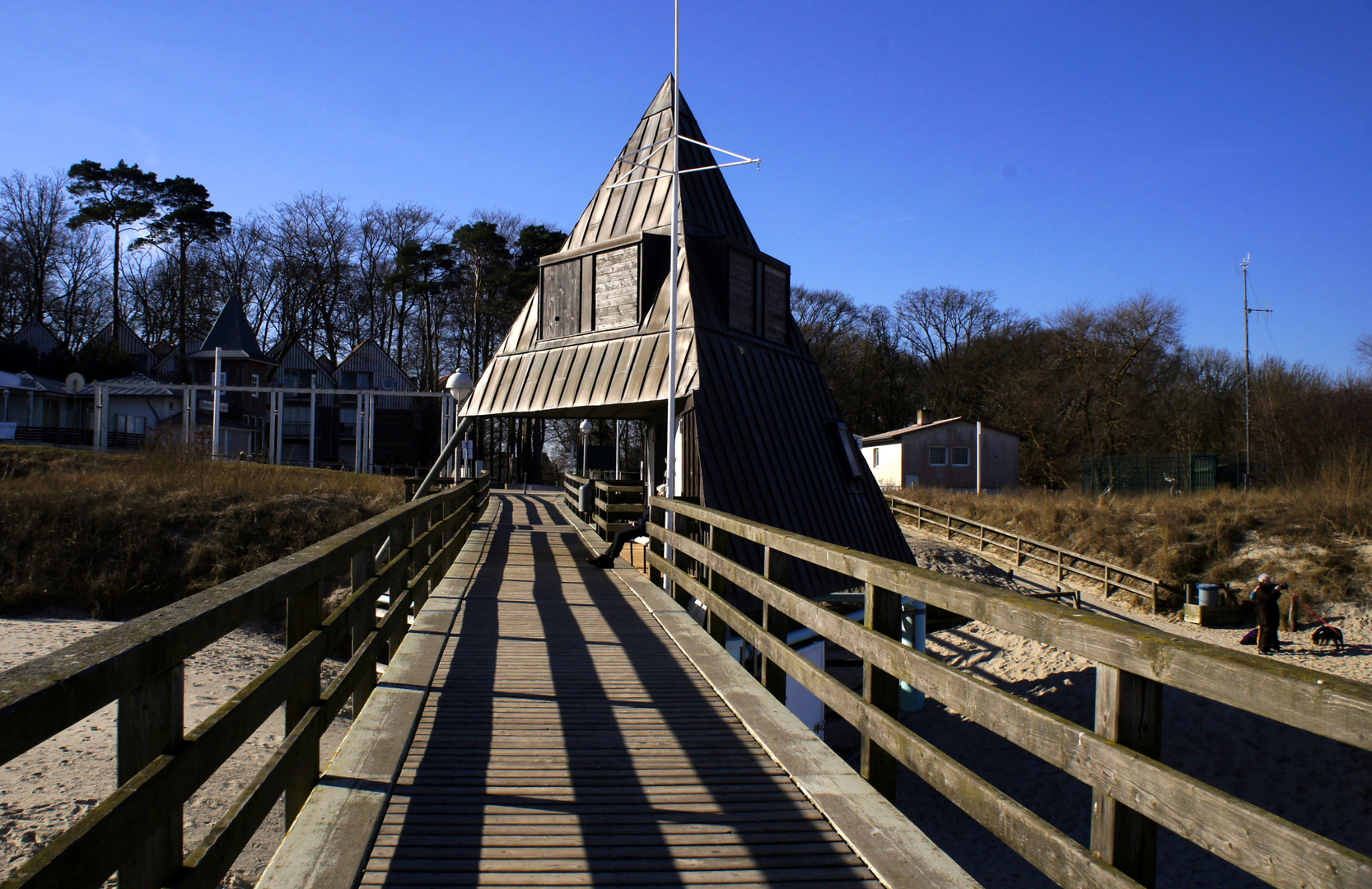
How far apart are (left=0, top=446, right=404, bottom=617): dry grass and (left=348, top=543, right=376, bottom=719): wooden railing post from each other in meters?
14.9

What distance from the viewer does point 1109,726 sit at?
2.52m

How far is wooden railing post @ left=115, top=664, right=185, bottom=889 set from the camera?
7.30 ft

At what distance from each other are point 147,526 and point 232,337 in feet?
110

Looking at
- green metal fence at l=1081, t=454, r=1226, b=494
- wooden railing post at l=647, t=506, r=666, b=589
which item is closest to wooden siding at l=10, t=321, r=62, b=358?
wooden railing post at l=647, t=506, r=666, b=589

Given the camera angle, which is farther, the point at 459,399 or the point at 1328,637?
the point at 1328,637

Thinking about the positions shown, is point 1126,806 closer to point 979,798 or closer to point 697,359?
point 979,798

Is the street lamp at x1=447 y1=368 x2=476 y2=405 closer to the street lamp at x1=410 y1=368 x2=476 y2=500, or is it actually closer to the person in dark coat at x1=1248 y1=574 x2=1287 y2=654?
the street lamp at x1=410 y1=368 x2=476 y2=500

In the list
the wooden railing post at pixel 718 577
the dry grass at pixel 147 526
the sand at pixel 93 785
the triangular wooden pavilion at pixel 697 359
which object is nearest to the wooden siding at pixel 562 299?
the triangular wooden pavilion at pixel 697 359

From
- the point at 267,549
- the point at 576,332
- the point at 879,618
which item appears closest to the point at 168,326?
the point at 267,549

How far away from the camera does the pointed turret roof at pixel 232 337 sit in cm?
4875

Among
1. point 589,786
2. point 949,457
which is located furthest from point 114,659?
point 949,457

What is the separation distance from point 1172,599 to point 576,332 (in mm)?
19337

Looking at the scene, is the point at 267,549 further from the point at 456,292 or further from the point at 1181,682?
the point at 456,292

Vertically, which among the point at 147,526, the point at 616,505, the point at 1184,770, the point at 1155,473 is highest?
the point at 1155,473
